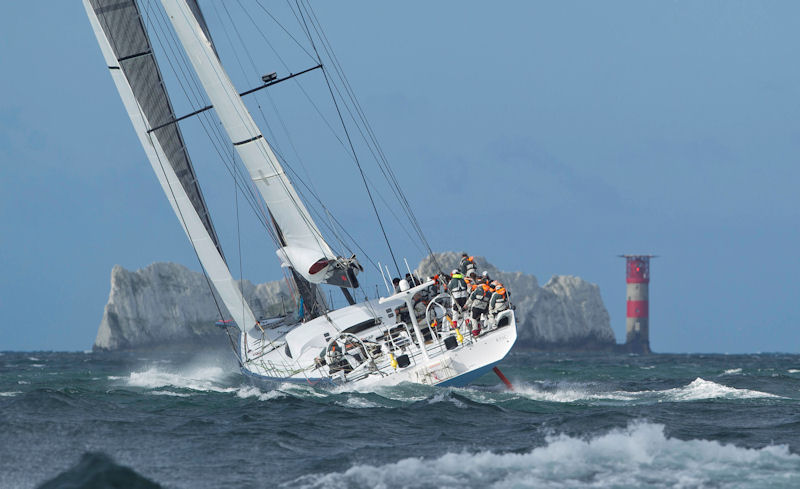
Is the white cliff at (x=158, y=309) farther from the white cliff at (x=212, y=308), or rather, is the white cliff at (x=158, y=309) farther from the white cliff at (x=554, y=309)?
the white cliff at (x=554, y=309)

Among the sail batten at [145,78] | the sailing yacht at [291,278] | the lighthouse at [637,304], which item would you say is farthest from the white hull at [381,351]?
the lighthouse at [637,304]

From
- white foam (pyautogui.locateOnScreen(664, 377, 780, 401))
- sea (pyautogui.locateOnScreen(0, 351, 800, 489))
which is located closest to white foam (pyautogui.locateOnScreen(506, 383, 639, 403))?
sea (pyautogui.locateOnScreen(0, 351, 800, 489))

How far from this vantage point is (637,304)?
11019cm

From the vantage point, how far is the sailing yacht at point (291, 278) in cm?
1967

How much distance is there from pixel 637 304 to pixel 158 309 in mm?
56046

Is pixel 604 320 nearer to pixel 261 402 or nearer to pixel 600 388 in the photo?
pixel 600 388

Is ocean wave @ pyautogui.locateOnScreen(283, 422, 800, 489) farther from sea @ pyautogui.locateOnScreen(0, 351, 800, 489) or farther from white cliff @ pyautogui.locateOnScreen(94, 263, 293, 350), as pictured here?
white cliff @ pyautogui.locateOnScreen(94, 263, 293, 350)

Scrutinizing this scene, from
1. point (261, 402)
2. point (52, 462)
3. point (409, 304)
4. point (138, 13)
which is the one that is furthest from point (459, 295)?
point (138, 13)

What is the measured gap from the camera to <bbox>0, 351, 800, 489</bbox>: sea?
1120 centimetres

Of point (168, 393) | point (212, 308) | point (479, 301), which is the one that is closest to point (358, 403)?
point (479, 301)

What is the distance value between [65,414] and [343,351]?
20.6 ft

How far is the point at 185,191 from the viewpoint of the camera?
84.4 ft

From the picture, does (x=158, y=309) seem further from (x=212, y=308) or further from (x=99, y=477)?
(x=99, y=477)

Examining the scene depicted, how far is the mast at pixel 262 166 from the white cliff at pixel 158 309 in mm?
70212
